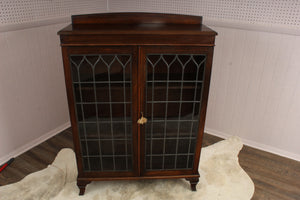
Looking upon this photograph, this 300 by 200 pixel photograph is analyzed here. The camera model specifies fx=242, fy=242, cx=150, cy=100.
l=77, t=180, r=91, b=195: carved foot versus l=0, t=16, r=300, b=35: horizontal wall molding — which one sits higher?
l=0, t=16, r=300, b=35: horizontal wall molding

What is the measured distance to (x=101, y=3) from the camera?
9.64 feet

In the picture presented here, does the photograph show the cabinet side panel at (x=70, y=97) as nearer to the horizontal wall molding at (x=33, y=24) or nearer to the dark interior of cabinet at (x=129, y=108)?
the dark interior of cabinet at (x=129, y=108)

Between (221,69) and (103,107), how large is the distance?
1.50 m

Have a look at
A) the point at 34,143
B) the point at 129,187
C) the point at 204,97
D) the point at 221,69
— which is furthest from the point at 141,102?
the point at 34,143

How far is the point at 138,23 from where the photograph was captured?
1.91 m

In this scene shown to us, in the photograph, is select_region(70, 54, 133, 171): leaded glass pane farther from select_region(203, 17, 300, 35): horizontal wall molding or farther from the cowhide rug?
select_region(203, 17, 300, 35): horizontal wall molding

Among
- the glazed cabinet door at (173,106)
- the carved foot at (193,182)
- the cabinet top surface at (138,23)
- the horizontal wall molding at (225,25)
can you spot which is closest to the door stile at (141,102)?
the glazed cabinet door at (173,106)

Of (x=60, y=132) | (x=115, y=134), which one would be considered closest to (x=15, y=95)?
(x=60, y=132)

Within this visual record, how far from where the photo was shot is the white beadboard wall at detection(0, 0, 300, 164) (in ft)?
7.39

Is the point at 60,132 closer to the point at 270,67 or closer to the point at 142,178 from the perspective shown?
the point at 142,178

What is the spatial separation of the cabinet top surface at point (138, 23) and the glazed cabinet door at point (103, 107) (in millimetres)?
179

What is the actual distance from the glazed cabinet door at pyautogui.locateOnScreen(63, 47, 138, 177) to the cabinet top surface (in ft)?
0.59

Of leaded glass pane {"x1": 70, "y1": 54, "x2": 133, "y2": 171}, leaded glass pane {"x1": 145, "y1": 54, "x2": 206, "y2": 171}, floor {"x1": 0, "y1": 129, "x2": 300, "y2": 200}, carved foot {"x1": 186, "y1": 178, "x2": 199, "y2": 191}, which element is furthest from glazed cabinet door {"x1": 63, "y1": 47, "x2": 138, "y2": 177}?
floor {"x1": 0, "y1": 129, "x2": 300, "y2": 200}

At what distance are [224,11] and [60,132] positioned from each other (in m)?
2.29
